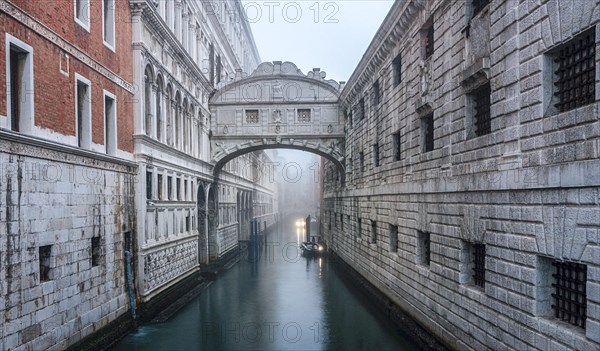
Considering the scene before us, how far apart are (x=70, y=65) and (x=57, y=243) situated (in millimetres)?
3938

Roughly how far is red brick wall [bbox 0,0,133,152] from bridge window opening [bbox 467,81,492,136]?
28.2ft

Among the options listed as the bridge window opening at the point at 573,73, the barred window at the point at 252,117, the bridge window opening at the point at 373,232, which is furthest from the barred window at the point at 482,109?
the barred window at the point at 252,117

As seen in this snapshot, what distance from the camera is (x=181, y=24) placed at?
2070 cm

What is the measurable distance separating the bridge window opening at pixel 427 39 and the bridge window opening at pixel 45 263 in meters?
9.93

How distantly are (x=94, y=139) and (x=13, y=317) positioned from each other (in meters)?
5.01

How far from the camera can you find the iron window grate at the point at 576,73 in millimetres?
6559

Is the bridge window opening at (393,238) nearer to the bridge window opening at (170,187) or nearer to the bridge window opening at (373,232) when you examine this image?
the bridge window opening at (373,232)

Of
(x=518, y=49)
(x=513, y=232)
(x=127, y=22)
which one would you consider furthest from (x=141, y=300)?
(x=518, y=49)

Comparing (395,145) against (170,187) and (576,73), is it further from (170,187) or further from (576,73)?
(576,73)

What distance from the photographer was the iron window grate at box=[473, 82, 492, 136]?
9.43 metres

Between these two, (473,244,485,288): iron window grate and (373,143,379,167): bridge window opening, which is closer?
(473,244,485,288): iron window grate

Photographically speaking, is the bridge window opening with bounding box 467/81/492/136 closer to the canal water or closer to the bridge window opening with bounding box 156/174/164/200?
the canal water

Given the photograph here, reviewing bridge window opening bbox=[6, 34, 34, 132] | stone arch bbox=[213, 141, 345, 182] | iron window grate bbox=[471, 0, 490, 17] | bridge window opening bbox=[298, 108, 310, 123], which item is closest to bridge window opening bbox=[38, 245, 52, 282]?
bridge window opening bbox=[6, 34, 34, 132]

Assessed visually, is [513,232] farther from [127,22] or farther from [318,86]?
[318,86]
